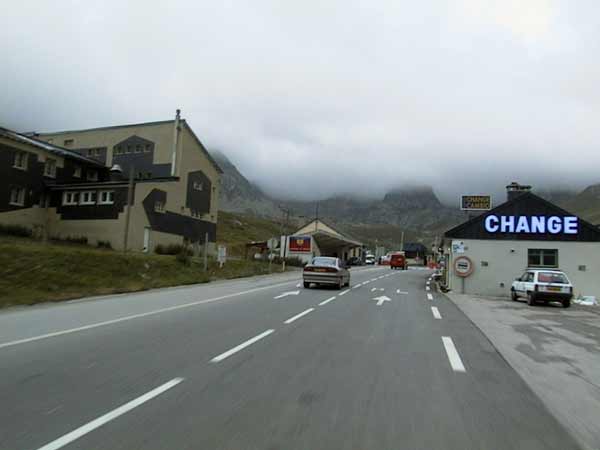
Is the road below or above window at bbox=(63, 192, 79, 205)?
below

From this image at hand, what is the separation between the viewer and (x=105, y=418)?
182 inches

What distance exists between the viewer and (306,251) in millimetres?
66125

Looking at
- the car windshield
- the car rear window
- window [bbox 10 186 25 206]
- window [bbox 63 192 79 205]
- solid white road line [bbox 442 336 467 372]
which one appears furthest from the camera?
window [bbox 63 192 79 205]

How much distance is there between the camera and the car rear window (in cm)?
2037

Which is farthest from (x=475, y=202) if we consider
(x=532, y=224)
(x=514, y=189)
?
(x=532, y=224)

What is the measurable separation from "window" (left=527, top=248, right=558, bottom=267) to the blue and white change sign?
1.03 meters

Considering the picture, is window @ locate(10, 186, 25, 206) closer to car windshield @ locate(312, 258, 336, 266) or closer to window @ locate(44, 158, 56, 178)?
window @ locate(44, 158, 56, 178)

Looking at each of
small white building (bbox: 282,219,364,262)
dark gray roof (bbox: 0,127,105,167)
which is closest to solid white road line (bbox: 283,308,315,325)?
dark gray roof (bbox: 0,127,105,167)

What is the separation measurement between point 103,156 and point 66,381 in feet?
165

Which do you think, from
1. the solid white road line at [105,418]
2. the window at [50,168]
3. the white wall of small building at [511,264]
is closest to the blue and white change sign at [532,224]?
the white wall of small building at [511,264]

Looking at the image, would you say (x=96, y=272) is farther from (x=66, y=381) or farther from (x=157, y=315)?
(x=66, y=381)

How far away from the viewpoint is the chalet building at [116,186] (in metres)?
39.1

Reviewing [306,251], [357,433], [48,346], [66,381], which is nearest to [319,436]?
[357,433]

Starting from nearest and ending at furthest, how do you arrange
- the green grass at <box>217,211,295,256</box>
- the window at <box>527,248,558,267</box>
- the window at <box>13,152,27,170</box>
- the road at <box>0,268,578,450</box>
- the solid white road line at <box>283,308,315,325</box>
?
the road at <box>0,268,578,450</box>
the solid white road line at <box>283,308,315,325</box>
the window at <box>527,248,558,267</box>
the window at <box>13,152,27,170</box>
the green grass at <box>217,211,295,256</box>
